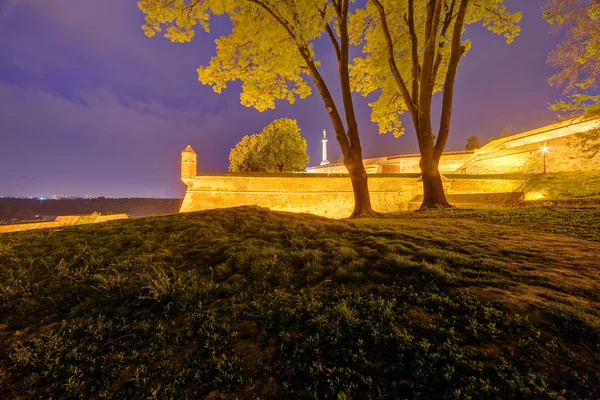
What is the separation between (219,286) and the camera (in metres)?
3.06

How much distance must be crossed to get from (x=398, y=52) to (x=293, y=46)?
5.16m

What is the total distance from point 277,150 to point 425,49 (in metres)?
21.7

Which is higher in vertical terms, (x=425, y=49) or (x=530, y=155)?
(x=425, y=49)

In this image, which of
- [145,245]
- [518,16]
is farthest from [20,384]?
[518,16]

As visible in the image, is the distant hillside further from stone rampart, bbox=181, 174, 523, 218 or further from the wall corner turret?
stone rampart, bbox=181, 174, 523, 218

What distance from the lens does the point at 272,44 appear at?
29.2 ft

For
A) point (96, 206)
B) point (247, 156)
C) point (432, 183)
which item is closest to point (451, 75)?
point (432, 183)

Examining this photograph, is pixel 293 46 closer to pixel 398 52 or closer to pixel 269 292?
pixel 398 52

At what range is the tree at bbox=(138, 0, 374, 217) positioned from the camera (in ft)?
26.6

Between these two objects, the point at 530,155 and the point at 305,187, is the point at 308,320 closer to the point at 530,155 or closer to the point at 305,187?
the point at 305,187

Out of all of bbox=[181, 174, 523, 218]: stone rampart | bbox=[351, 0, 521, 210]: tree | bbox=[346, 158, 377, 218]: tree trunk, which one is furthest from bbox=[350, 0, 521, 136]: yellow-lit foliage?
A: bbox=[181, 174, 523, 218]: stone rampart

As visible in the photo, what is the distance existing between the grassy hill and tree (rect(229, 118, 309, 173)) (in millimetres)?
25625

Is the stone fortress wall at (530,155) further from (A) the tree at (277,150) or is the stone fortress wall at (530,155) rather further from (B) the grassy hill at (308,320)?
(B) the grassy hill at (308,320)

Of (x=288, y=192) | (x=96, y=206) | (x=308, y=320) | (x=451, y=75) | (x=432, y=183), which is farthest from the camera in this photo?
(x=96, y=206)
